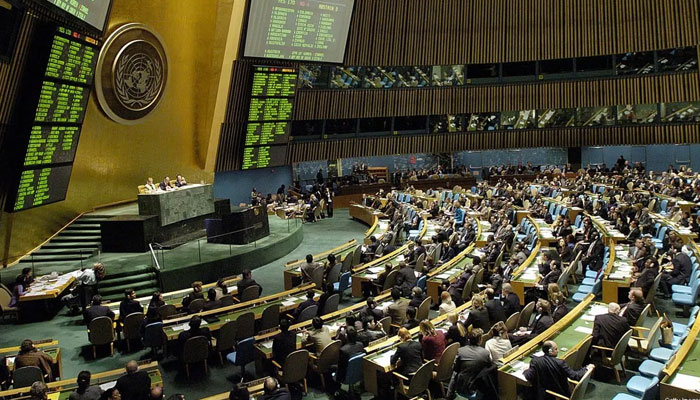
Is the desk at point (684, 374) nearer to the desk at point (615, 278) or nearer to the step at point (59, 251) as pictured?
the desk at point (615, 278)

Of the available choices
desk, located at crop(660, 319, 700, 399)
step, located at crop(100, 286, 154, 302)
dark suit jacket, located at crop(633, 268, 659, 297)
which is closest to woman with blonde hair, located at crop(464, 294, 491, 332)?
desk, located at crop(660, 319, 700, 399)

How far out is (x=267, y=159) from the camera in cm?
2088

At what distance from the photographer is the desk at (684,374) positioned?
17.3 feet

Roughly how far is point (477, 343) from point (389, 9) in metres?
21.3

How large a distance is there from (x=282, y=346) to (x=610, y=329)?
406cm

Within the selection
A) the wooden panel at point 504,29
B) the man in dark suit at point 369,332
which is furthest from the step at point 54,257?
the wooden panel at point 504,29

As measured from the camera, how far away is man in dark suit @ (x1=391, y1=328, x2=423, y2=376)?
662 centimetres

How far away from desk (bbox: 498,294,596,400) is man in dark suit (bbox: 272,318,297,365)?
2.55m

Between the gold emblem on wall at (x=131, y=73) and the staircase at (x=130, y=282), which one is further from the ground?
the gold emblem on wall at (x=131, y=73)

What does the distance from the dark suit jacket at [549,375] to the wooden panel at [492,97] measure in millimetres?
19399

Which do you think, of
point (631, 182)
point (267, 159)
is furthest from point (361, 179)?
point (631, 182)

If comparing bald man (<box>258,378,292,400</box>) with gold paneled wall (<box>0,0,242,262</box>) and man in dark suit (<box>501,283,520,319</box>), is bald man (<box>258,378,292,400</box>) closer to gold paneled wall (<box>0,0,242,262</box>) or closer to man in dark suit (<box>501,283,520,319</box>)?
man in dark suit (<box>501,283,520,319</box>)

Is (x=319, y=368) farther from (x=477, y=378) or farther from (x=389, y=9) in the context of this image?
(x=389, y=9)

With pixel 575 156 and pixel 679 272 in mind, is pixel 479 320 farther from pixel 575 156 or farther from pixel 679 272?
pixel 575 156
